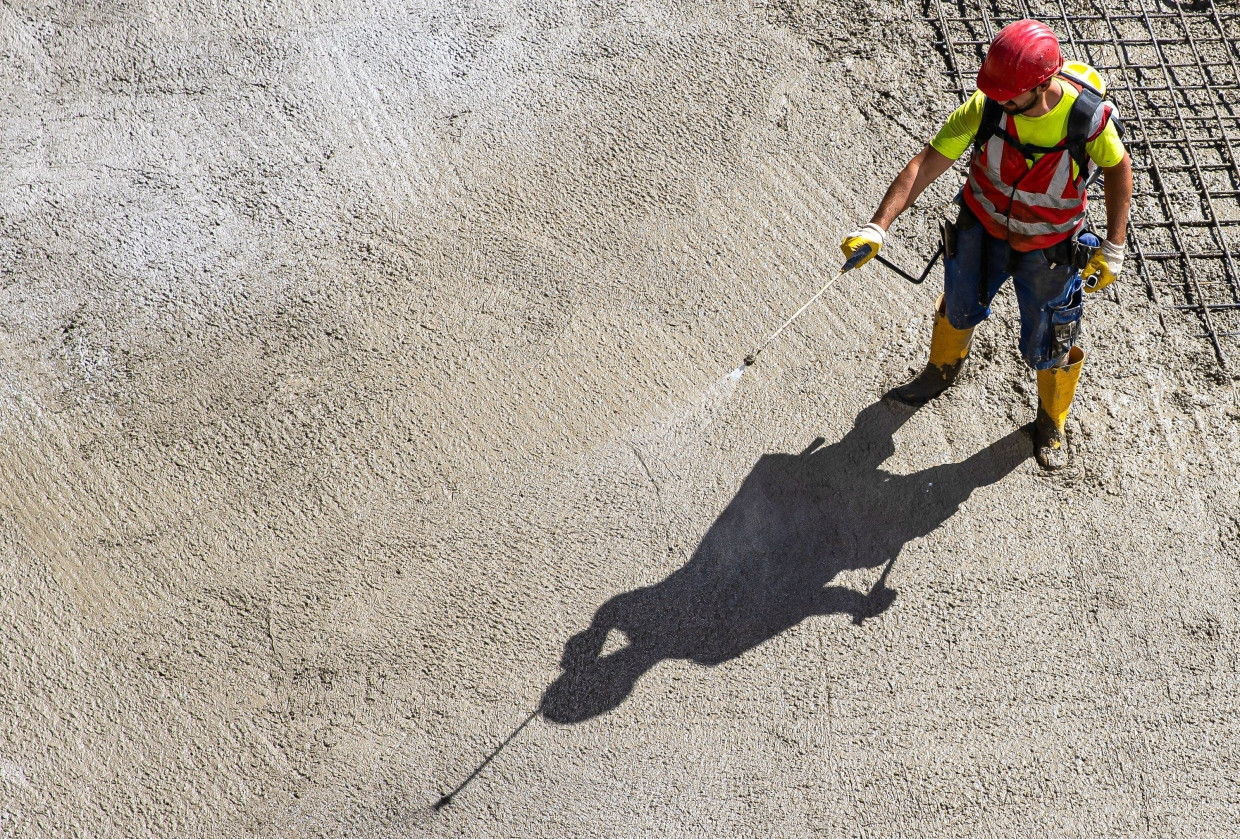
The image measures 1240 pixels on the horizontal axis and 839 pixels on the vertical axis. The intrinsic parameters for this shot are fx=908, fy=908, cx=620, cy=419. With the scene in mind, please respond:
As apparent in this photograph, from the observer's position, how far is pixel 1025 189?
10.8 ft

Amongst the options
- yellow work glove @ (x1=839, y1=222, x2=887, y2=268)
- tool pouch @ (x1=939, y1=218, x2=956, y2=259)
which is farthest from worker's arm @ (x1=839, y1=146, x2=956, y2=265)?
tool pouch @ (x1=939, y1=218, x2=956, y2=259)

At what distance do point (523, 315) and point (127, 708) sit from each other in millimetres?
2324

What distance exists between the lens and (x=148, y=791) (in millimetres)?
3428

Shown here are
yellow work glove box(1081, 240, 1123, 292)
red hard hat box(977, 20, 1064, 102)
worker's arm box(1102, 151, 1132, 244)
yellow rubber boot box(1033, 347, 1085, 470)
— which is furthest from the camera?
yellow rubber boot box(1033, 347, 1085, 470)

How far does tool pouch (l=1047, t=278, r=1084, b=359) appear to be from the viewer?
11.7 ft

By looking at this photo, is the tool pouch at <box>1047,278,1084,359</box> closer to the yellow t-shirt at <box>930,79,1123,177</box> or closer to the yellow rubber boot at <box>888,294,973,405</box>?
the yellow rubber boot at <box>888,294,973,405</box>

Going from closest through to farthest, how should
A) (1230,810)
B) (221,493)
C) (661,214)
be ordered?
(1230,810) → (221,493) → (661,214)

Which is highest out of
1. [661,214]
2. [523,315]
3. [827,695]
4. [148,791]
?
[661,214]

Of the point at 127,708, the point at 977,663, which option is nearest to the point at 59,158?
the point at 127,708

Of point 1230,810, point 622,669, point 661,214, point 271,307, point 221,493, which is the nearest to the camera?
point 1230,810

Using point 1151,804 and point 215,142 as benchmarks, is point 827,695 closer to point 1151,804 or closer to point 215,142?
point 1151,804

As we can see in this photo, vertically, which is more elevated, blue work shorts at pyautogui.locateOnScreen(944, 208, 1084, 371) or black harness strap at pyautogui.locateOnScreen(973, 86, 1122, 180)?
black harness strap at pyautogui.locateOnScreen(973, 86, 1122, 180)

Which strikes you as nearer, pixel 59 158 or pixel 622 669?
pixel 622 669

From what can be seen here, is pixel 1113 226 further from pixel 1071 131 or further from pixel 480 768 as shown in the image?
pixel 480 768
